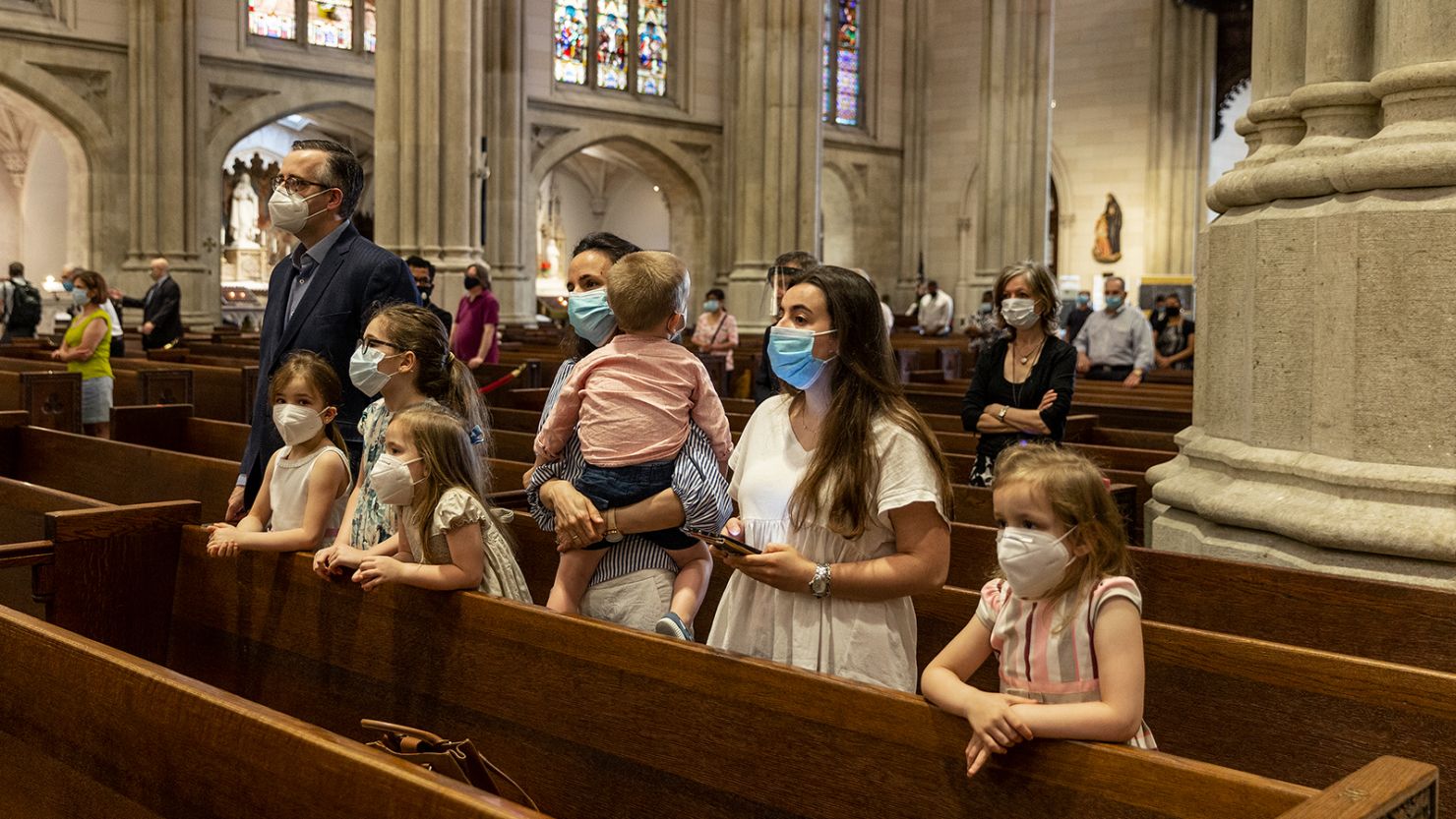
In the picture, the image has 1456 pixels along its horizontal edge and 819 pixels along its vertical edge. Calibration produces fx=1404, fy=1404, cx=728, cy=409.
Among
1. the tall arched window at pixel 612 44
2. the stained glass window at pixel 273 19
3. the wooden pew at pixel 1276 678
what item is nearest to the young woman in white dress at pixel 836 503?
the wooden pew at pixel 1276 678

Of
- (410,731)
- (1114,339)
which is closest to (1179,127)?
(1114,339)

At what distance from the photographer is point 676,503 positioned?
2.87 m

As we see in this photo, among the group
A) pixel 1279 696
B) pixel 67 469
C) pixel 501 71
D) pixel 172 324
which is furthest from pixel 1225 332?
pixel 501 71

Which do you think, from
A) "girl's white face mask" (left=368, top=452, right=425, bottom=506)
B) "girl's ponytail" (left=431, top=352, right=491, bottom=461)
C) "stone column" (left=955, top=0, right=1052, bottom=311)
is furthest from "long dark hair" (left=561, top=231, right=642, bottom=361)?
"stone column" (left=955, top=0, right=1052, bottom=311)

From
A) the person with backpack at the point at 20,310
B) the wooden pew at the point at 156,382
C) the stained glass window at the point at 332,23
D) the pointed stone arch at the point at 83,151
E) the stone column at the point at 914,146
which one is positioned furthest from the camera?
the stone column at the point at 914,146

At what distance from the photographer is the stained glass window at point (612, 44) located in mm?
20656

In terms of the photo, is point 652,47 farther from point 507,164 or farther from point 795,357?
point 795,357

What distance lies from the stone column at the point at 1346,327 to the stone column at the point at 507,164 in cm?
1527

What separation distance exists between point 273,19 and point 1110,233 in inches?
555

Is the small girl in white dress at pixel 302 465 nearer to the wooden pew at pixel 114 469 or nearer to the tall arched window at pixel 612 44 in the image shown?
the wooden pew at pixel 114 469

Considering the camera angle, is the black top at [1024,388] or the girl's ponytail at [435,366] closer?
the girl's ponytail at [435,366]

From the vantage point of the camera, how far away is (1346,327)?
3273 mm

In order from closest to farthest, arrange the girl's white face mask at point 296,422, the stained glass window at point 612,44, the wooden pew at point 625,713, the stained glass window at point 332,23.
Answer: the wooden pew at point 625,713
the girl's white face mask at point 296,422
the stained glass window at point 332,23
the stained glass window at point 612,44

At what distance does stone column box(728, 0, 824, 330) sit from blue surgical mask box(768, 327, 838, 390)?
1487 centimetres
